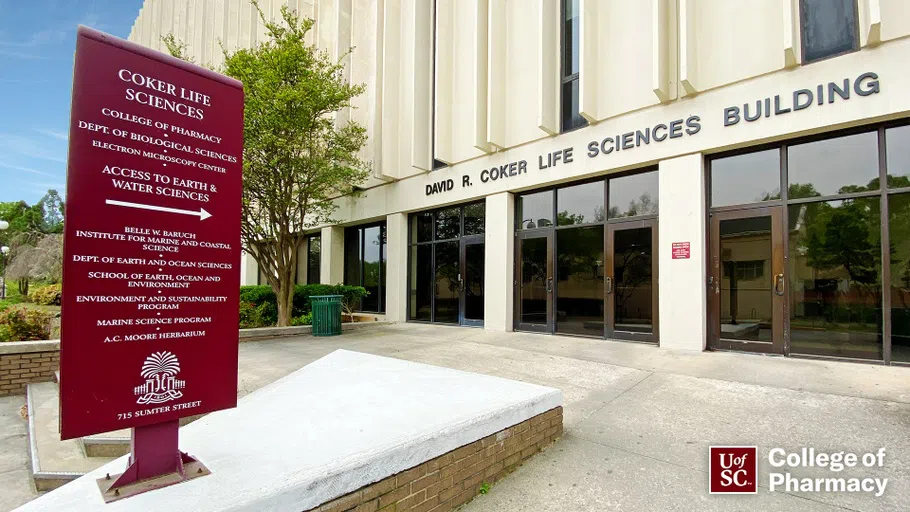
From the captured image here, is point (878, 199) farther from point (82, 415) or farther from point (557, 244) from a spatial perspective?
point (82, 415)

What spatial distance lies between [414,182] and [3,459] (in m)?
11.1

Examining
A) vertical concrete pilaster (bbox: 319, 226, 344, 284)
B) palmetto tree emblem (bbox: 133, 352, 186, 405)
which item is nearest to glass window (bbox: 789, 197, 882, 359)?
palmetto tree emblem (bbox: 133, 352, 186, 405)

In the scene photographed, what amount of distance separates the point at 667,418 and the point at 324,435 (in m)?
3.41

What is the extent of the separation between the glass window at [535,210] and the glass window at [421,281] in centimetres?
357

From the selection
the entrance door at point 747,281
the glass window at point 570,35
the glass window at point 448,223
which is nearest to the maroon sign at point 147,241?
the entrance door at point 747,281

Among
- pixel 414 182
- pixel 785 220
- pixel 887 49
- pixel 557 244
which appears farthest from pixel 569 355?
pixel 414 182

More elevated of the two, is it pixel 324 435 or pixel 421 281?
pixel 421 281

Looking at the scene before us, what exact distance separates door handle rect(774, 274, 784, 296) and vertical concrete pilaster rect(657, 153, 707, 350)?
3.44 feet

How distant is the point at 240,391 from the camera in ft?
18.6

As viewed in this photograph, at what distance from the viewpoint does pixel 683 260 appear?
8297 millimetres

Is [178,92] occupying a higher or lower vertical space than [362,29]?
lower

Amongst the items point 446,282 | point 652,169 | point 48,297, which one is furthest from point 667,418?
point 48,297

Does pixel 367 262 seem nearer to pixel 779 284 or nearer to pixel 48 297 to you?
pixel 779 284

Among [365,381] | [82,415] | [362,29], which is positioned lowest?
[365,381]
